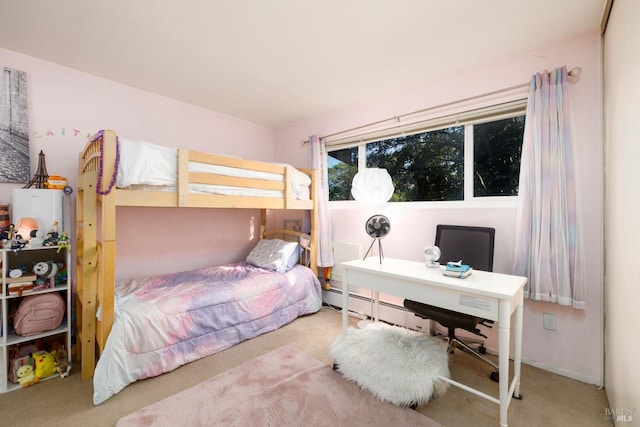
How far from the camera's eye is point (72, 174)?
7.84 ft

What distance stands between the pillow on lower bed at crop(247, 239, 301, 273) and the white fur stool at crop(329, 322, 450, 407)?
1.18 meters

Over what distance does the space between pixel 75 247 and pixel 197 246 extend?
1060 mm

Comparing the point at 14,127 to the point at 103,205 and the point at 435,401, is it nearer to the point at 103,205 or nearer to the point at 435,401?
the point at 103,205

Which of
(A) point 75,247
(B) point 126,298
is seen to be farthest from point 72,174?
(B) point 126,298

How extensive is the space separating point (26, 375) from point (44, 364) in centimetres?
9

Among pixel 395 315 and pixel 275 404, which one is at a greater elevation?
pixel 395 315

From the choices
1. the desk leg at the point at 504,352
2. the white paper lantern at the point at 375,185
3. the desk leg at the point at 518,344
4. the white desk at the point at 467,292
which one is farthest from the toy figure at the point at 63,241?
the desk leg at the point at 518,344

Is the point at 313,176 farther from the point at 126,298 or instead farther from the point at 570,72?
the point at 570,72

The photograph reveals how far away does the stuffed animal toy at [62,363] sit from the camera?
1923 mm

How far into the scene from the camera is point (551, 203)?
1.88 m

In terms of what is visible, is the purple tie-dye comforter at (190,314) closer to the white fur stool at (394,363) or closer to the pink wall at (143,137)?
the pink wall at (143,137)

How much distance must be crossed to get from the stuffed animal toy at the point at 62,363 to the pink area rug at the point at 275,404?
0.81 metres

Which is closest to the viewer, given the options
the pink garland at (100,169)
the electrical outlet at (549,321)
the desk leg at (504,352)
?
the desk leg at (504,352)

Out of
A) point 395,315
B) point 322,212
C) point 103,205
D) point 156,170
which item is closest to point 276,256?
point 322,212
